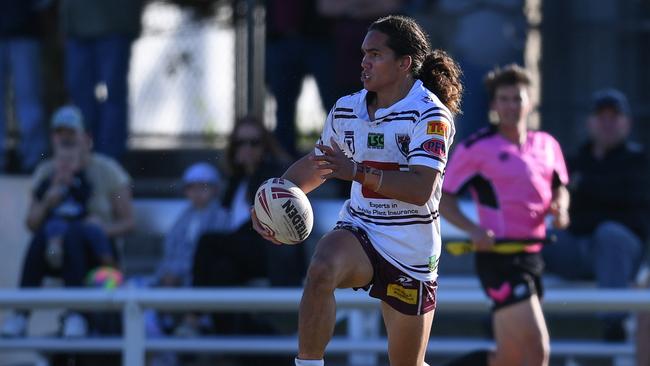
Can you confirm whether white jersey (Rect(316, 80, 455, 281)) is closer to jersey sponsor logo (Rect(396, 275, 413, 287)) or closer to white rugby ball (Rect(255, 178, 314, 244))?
jersey sponsor logo (Rect(396, 275, 413, 287))

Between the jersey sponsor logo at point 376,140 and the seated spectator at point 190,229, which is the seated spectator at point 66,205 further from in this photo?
the jersey sponsor logo at point 376,140

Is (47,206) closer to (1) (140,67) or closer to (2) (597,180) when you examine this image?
(1) (140,67)

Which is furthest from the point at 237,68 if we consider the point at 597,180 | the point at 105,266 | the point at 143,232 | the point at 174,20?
the point at 597,180

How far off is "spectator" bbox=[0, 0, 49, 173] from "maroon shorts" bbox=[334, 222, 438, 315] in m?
5.75

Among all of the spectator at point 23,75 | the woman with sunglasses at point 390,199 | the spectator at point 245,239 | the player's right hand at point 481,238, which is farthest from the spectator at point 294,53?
the woman with sunglasses at point 390,199

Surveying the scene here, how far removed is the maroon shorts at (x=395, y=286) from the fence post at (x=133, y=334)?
9.51 feet

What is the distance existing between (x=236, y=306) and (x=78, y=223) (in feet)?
5.91

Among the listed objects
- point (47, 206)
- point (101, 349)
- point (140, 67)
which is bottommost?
point (101, 349)

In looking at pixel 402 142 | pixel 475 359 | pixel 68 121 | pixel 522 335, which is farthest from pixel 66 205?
pixel 402 142

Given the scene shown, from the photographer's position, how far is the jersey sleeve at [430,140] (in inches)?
233

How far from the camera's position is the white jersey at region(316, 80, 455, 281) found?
5973mm

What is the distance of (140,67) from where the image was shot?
11812 mm

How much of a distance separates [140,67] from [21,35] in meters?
1.01

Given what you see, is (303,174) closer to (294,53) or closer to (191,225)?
(191,225)
